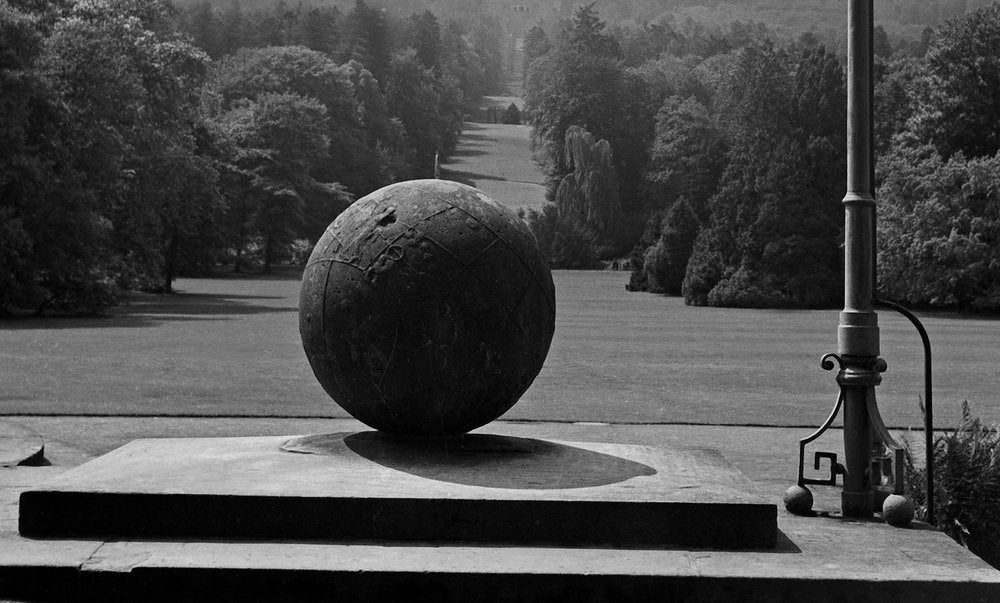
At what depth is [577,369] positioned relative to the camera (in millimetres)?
22094

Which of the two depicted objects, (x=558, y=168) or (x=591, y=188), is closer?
(x=591, y=188)

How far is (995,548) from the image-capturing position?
28.9 ft

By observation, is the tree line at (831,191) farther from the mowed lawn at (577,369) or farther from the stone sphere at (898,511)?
the stone sphere at (898,511)

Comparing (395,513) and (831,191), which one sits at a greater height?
(831,191)

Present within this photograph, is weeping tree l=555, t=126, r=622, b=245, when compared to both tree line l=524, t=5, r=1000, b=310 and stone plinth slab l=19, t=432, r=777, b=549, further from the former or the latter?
stone plinth slab l=19, t=432, r=777, b=549

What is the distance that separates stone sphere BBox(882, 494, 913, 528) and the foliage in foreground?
52 cm

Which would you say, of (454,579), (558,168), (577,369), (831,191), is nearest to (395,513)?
(454,579)

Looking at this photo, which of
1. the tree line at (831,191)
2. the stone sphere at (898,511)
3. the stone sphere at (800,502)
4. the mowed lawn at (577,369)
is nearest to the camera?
the stone sphere at (898,511)

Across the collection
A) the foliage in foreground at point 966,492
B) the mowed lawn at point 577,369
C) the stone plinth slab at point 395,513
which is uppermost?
the stone plinth slab at point 395,513

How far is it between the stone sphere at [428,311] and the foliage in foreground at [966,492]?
123 inches

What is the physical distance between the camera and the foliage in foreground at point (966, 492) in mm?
8758

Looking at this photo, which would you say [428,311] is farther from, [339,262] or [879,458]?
[879,458]

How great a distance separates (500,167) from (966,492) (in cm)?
11422

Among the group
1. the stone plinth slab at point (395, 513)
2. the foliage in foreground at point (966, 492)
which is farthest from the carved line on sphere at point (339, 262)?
the foliage in foreground at point (966, 492)
